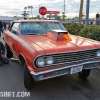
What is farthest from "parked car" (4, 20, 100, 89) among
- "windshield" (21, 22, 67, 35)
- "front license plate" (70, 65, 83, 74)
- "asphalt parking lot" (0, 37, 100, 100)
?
"windshield" (21, 22, 67, 35)

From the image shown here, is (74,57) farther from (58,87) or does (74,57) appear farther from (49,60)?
(58,87)

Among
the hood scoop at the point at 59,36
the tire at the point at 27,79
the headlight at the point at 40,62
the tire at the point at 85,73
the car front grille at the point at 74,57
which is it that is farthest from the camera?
the tire at the point at 85,73

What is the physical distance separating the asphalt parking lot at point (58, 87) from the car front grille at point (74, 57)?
2.67ft

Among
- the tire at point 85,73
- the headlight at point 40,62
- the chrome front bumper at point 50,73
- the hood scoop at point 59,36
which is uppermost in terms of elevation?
the hood scoop at point 59,36

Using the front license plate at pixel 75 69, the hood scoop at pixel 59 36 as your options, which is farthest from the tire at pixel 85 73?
the hood scoop at pixel 59 36

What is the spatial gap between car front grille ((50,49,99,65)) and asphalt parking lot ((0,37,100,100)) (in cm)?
81

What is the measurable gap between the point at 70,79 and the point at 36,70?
164 cm

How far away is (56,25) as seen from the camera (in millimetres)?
5180

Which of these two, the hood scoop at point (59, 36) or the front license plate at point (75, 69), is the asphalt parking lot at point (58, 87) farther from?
the hood scoop at point (59, 36)

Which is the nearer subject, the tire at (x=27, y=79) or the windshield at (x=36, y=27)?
the tire at (x=27, y=79)

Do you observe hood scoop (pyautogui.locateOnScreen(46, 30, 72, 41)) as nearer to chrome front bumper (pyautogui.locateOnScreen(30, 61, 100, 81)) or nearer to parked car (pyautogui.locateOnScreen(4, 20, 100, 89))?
parked car (pyautogui.locateOnScreen(4, 20, 100, 89))

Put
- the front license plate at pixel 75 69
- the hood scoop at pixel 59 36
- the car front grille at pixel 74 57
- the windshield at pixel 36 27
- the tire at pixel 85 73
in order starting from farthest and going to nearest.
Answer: the windshield at pixel 36 27 < the tire at pixel 85 73 < the hood scoop at pixel 59 36 < the front license plate at pixel 75 69 < the car front grille at pixel 74 57

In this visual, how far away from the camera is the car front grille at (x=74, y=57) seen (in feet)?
10.4

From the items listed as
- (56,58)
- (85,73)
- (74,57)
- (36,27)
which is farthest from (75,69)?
(36,27)
